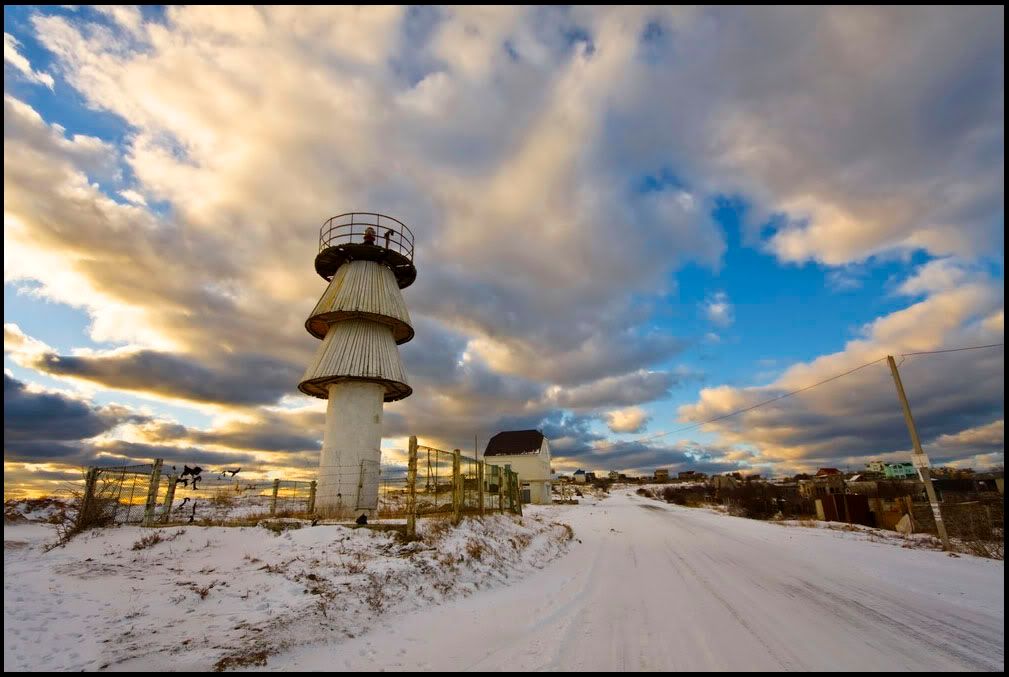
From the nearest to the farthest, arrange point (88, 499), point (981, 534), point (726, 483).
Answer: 1. point (88, 499)
2. point (981, 534)
3. point (726, 483)

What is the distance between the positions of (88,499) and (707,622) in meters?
16.5

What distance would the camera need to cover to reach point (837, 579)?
11266 mm

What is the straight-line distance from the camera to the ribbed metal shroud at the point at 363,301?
20062mm

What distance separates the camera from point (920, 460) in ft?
56.7

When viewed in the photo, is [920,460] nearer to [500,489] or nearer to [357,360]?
[500,489]

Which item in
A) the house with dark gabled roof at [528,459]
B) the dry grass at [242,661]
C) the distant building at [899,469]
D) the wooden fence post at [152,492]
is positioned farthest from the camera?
the distant building at [899,469]

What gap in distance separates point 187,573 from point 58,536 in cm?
623

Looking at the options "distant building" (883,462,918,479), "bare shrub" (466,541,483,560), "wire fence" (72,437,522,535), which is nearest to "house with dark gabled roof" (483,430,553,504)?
"wire fence" (72,437,522,535)

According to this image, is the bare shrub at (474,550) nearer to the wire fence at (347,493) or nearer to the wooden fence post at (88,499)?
the wire fence at (347,493)

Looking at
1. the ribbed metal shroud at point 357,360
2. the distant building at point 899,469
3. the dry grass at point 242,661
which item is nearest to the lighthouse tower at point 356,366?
the ribbed metal shroud at point 357,360

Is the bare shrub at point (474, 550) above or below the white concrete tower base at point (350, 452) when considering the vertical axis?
below

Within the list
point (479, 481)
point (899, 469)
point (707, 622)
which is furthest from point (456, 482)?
point (899, 469)

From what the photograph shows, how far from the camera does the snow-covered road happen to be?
5.99m

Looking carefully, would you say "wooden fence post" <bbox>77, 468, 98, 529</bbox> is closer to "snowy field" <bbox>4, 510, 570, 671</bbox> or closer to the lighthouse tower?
"snowy field" <bbox>4, 510, 570, 671</bbox>
